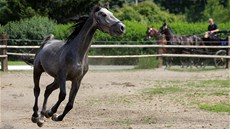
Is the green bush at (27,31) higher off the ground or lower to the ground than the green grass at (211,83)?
lower

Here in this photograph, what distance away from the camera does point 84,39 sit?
29.4 feet

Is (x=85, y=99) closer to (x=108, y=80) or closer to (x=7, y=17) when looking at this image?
(x=108, y=80)

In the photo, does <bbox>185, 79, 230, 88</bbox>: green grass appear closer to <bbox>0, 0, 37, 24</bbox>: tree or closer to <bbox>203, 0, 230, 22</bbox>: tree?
<bbox>0, 0, 37, 24</bbox>: tree

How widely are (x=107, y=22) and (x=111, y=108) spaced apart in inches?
140

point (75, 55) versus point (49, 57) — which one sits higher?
point (75, 55)

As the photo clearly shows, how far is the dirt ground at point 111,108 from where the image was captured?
9656 millimetres

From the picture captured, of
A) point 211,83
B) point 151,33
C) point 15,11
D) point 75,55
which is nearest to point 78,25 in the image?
point 75,55

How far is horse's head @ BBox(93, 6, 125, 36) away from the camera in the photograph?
825 cm

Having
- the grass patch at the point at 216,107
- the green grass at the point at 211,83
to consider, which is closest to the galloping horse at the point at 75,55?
the grass patch at the point at 216,107

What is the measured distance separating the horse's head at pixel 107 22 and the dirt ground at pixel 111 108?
5.86 feet

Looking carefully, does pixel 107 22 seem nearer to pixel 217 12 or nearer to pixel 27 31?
pixel 27 31

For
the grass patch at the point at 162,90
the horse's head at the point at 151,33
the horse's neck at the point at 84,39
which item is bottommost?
the horse's head at the point at 151,33

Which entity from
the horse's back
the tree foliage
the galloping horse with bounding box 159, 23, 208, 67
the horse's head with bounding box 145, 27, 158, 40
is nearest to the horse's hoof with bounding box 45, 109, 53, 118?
the horse's back

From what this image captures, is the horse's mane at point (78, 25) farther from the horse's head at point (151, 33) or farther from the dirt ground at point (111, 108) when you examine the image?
the horse's head at point (151, 33)
